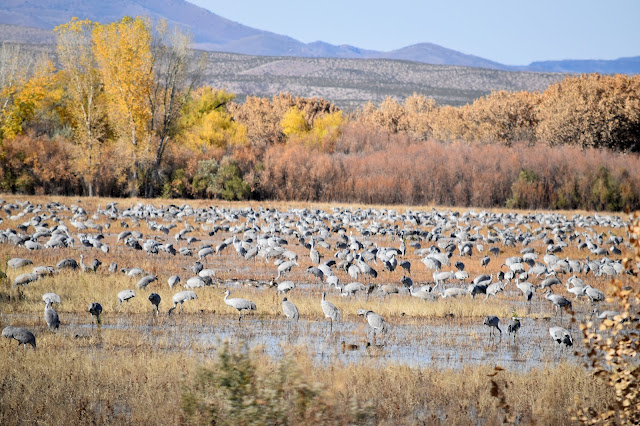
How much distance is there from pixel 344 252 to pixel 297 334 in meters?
8.29

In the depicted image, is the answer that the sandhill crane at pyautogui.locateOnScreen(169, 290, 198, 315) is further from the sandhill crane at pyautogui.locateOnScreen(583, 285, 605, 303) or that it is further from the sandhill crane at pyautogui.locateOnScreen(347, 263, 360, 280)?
the sandhill crane at pyautogui.locateOnScreen(583, 285, 605, 303)

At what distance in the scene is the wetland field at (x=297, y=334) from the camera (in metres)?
7.10

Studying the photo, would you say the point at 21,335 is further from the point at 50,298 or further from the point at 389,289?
the point at 389,289

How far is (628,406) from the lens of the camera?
19.9ft

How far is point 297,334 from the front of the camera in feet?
38.7

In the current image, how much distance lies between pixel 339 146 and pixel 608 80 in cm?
2142

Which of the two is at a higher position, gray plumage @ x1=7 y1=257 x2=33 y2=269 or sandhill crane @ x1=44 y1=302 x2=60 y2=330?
sandhill crane @ x1=44 y1=302 x2=60 y2=330

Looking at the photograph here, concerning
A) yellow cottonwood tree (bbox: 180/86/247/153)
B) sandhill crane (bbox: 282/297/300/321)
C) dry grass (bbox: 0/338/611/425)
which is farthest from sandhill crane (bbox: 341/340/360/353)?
yellow cottonwood tree (bbox: 180/86/247/153)

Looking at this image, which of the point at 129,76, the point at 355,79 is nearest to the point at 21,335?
the point at 129,76

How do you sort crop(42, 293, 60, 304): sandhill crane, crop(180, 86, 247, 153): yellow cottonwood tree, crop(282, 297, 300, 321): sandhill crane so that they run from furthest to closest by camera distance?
crop(180, 86, 247, 153): yellow cottonwood tree → crop(42, 293, 60, 304): sandhill crane → crop(282, 297, 300, 321): sandhill crane

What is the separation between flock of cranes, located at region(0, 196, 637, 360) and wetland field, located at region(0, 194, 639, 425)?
0.09 metres

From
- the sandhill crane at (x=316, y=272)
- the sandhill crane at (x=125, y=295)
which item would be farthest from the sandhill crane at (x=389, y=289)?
the sandhill crane at (x=125, y=295)

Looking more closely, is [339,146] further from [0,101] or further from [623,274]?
[623,274]

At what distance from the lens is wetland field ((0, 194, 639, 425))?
7098 mm
